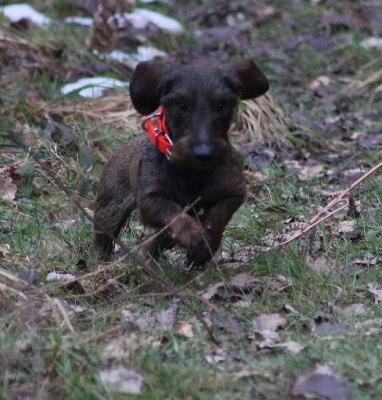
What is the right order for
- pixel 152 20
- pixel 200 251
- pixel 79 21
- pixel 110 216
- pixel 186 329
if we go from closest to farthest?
pixel 186 329 → pixel 200 251 → pixel 110 216 → pixel 79 21 → pixel 152 20

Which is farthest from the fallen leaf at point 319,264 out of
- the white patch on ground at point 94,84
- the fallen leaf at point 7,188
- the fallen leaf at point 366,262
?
the white patch on ground at point 94,84

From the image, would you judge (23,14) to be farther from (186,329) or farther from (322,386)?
(322,386)

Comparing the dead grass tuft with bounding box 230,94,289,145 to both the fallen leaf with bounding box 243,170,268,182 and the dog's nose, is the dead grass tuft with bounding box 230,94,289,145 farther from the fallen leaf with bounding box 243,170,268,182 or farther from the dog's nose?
the dog's nose

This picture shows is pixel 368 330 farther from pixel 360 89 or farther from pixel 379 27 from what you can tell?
pixel 379 27

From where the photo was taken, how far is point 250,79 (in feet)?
18.9

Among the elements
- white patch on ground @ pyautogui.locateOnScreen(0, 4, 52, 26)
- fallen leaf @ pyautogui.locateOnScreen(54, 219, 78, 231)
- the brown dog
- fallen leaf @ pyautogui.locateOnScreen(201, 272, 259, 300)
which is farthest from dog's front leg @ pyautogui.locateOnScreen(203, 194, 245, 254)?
white patch on ground @ pyautogui.locateOnScreen(0, 4, 52, 26)

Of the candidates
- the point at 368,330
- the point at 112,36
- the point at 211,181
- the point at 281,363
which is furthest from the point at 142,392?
the point at 112,36

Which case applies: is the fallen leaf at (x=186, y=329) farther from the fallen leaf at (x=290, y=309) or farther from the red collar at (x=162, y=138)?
the red collar at (x=162, y=138)

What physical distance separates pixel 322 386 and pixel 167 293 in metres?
1.15

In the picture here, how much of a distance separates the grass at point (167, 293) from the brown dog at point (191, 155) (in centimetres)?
30

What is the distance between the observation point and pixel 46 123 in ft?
→ 27.8

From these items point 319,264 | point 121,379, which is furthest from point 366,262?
point 121,379

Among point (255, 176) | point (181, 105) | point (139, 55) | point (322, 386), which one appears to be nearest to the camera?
point (322, 386)

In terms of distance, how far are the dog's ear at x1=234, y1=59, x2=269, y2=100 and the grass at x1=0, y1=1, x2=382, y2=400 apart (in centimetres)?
99
